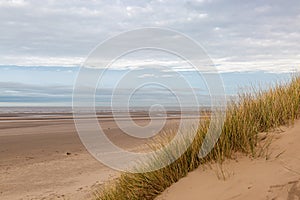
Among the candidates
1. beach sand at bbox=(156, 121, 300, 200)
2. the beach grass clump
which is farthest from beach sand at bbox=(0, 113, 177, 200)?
beach sand at bbox=(156, 121, 300, 200)

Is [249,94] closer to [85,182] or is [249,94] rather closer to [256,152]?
[256,152]

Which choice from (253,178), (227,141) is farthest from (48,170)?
(253,178)

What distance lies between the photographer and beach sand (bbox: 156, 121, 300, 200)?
13.9 feet

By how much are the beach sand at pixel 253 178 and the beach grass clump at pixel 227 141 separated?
0.15 m

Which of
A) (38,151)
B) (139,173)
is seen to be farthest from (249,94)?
(38,151)

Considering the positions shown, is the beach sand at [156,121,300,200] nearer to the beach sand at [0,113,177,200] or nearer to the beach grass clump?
the beach grass clump

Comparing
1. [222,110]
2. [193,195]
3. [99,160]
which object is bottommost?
[99,160]

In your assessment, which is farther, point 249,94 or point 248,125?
point 249,94

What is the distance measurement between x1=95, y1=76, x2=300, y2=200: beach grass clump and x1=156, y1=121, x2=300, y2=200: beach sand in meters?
0.15

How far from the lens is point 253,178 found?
4.57 meters

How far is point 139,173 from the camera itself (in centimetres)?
580

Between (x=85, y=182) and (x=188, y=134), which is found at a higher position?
(x=188, y=134)

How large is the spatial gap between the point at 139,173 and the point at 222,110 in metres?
1.56

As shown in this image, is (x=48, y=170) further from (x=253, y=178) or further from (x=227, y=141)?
(x=253, y=178)
